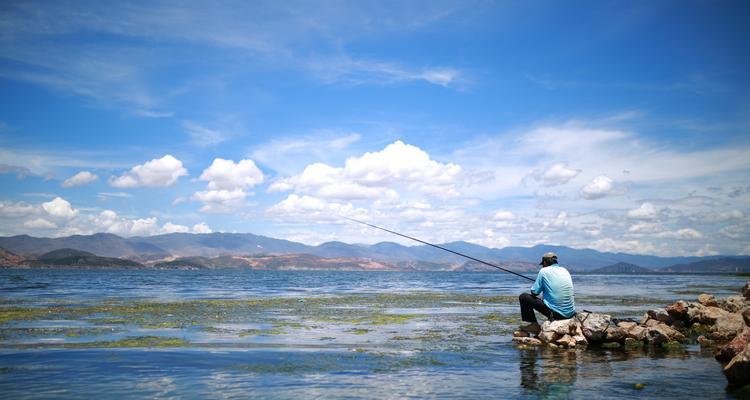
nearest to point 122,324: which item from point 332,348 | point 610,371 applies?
point 332,348

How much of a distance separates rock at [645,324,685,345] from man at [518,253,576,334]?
225 centimetres

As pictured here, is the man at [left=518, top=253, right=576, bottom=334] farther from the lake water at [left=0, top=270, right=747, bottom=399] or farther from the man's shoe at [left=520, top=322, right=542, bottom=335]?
the lake water at [left=0, top=270, right=747, bottom=399]

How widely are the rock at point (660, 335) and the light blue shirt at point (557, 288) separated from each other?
7.56ft

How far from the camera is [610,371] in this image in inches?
444

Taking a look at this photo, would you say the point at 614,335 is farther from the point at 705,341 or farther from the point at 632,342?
the point at 705,341

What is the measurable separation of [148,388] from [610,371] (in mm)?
9822

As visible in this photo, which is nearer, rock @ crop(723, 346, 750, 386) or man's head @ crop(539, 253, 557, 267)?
rock @ crop(723, 346, 750, 386)

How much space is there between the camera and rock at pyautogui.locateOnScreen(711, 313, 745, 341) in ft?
50.8

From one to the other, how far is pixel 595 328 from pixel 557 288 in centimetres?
159

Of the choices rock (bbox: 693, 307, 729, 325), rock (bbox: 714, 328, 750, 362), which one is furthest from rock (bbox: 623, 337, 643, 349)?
rock (bbox: 693, 307, 729, 325)

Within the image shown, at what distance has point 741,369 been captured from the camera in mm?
9422

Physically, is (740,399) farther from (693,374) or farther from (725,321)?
(725,321)

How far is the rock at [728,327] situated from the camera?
1548 centimetres

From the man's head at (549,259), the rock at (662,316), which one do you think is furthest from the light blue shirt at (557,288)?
the rock at (662,316)
